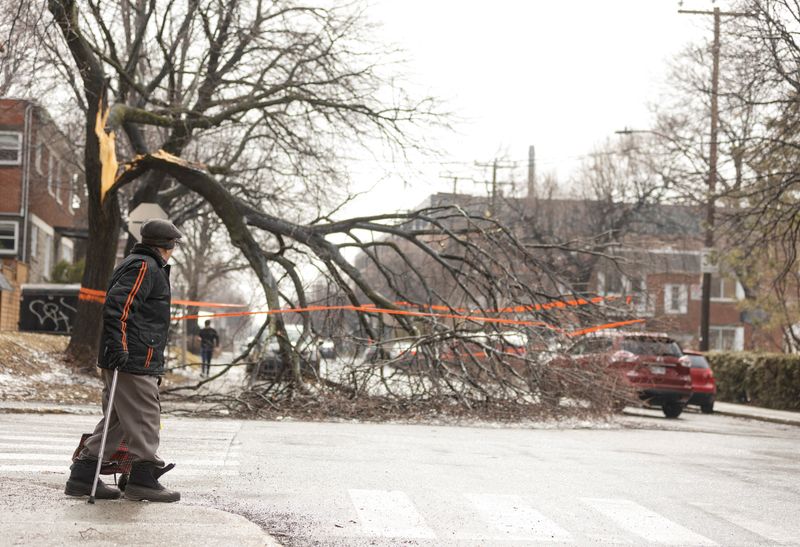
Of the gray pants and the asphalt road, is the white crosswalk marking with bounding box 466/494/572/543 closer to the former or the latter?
the asphalt road

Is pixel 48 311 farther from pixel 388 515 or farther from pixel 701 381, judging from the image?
pixel 388 515

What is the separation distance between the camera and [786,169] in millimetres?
22531

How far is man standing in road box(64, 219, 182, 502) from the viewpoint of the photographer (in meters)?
7.25

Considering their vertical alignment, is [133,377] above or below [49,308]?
above

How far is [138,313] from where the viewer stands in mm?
7387

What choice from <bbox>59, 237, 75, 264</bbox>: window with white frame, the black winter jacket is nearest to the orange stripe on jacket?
the black winter jacket

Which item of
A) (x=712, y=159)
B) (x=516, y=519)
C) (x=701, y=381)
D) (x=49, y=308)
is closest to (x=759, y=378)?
(x=701, y=381)

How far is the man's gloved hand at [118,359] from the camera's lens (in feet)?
23.4

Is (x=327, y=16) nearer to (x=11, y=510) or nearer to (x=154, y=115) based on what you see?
(x=154, y=115)

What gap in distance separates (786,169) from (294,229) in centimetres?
974

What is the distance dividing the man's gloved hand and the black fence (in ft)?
88.7

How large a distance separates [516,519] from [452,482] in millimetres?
1856

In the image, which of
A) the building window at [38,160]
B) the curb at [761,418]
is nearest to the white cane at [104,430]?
the curb at [761,418]

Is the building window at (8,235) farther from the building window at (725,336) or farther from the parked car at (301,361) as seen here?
the building window at (725,336)
